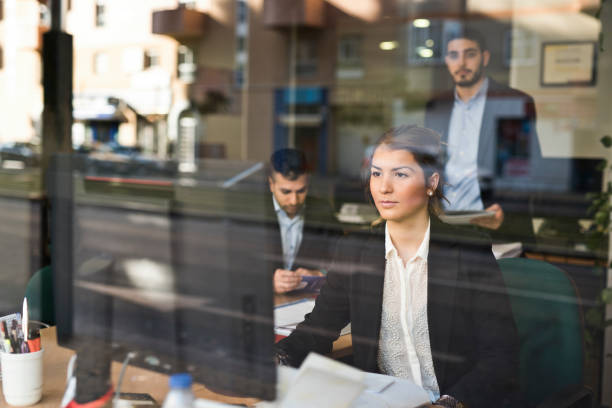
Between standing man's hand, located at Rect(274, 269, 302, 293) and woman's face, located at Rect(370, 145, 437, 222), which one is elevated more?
woman's face, located at Rect(370, 145, 437, 222)

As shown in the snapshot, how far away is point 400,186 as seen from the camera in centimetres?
204

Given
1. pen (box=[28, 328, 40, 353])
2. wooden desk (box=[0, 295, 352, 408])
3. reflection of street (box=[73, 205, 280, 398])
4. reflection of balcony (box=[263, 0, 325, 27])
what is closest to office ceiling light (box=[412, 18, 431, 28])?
reflection of balcony (box=[263, 0, 325, 27])

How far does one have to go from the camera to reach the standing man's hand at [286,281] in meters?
2.78

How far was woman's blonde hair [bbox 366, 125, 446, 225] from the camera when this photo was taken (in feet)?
6.81

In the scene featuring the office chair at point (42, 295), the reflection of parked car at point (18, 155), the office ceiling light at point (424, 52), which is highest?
the office ceiling light at point (424, 52)

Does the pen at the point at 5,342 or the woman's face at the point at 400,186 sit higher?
the woman's face at the point at 400,186

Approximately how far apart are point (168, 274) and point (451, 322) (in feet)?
19.6

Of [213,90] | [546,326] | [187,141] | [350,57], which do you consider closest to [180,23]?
[187,141]

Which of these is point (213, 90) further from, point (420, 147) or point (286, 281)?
point (420, 147)

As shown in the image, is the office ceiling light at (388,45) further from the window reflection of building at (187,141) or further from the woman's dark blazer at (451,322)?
the woman's dark blazer at (451,322)

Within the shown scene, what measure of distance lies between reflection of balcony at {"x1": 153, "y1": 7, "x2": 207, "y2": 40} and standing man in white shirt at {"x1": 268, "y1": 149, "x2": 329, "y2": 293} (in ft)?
31.3

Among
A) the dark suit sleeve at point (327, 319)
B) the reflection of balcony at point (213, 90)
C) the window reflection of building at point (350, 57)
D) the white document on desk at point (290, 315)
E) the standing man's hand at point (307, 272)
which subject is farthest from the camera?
the window reflection of building at point (350, 57)

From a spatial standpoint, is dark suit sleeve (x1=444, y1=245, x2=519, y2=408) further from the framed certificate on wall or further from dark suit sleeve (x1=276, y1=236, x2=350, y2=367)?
the framed certificate on wall

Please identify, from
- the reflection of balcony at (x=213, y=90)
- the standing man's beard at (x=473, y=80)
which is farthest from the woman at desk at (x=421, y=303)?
the reflection of balcony at (x=213, y=90)
